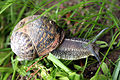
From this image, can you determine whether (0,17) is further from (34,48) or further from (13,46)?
(34,48)

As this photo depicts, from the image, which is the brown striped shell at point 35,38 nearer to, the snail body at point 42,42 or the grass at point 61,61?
the snail body at point 42,42

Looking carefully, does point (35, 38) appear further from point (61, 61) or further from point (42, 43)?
point (61, 61)

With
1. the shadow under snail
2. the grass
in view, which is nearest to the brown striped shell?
the shadow under snail

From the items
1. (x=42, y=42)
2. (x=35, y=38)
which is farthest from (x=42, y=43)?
(x=35, y=38)

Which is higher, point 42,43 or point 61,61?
point 42,43

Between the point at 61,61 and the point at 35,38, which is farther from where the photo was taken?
the point at 61,61

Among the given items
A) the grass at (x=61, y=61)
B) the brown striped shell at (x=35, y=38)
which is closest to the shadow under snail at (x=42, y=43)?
the brown striped shell at (x=35, y=38)

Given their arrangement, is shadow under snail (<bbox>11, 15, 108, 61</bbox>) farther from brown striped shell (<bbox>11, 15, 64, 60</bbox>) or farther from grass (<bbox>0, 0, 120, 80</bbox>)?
grass (<bbox>0, 0, 120, 80</bbox>)

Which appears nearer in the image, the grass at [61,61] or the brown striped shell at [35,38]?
the grass at [61,61]
